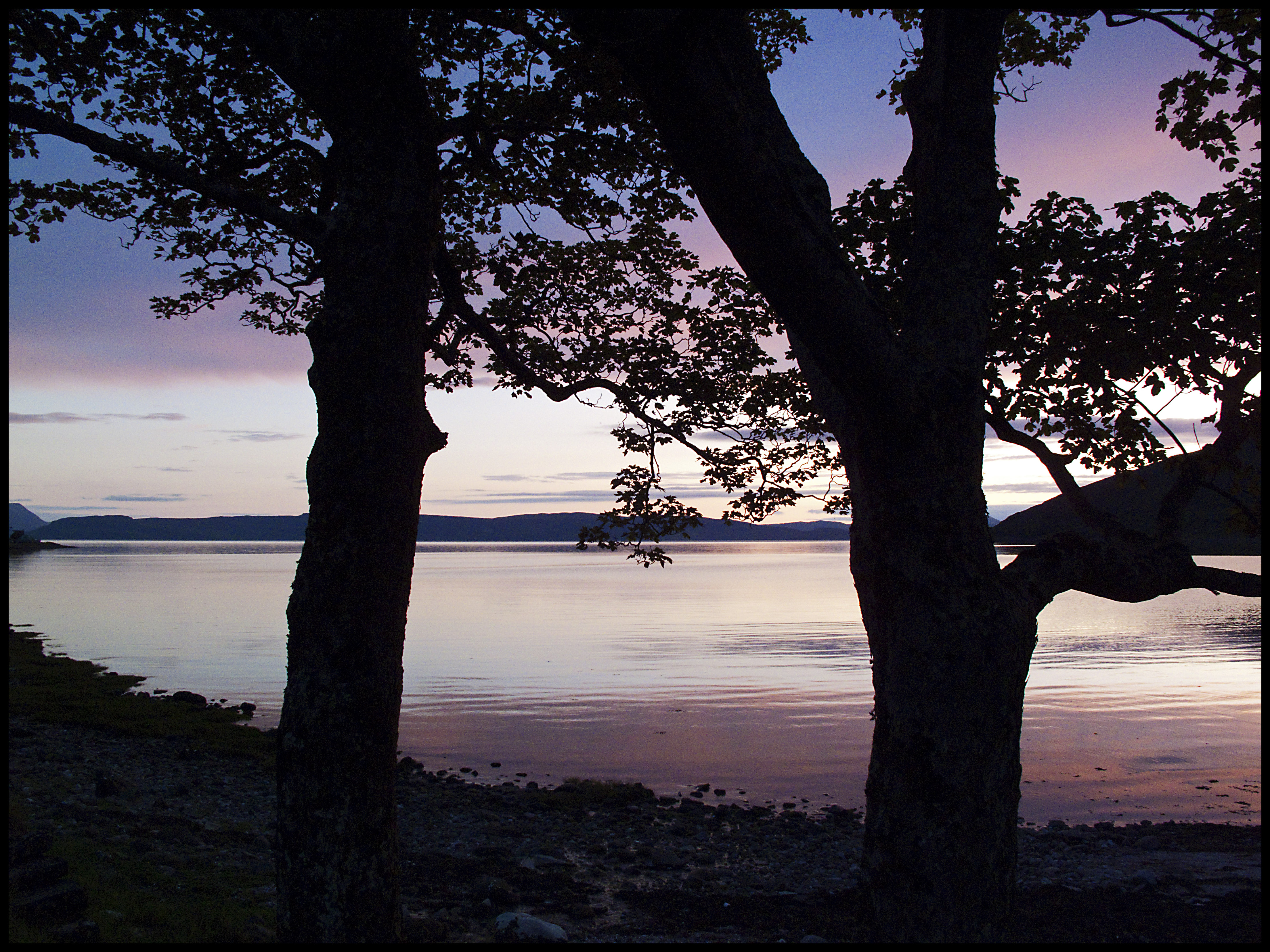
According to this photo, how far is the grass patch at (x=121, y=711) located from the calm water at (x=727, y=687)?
2.15 meters

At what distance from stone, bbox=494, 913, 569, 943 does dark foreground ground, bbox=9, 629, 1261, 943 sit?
0.80ft

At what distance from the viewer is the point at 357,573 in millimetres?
6848

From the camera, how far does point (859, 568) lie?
711 centimetres

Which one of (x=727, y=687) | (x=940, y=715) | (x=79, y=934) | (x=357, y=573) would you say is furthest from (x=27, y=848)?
(x=727, y=687)

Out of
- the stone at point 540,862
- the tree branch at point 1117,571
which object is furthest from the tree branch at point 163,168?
the stone at point 540,862

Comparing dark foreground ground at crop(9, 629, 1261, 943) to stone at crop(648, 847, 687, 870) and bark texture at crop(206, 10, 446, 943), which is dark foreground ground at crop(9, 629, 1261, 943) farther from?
bark texture at crop(206, 10, 446, 943)

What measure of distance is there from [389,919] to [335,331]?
4.69 meters

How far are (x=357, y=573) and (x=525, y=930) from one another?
514 centimetres

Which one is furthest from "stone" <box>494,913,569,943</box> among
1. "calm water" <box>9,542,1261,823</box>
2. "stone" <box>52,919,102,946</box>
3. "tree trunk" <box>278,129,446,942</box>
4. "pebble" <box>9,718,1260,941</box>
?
"calm water" <box>9,542,1261,823</box>

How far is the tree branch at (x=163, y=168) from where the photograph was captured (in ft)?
26.0

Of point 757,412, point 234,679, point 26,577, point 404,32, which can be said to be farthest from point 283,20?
point 26,577

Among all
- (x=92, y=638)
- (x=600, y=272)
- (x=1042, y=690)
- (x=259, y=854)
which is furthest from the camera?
(x=92, y=638)

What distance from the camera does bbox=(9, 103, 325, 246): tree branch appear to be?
7938 millimetres

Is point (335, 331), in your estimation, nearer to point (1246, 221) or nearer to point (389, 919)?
point (389, 919)
